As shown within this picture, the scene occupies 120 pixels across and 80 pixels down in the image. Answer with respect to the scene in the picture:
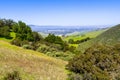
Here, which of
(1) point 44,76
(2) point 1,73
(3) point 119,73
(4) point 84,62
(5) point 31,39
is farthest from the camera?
(5) point 31,39

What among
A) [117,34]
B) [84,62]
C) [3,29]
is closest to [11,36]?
[3,29]

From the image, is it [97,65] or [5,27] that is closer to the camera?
[97,65]

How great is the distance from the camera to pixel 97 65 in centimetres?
2700

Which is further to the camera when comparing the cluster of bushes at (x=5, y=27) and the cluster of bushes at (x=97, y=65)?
the cluster of bushes at (x=5, y=27)

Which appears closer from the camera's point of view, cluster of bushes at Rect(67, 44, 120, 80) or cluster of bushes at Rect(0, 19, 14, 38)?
cluster of bushes at Rect(67, 44, 120, 80)

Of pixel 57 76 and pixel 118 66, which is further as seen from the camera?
Result: pixel 118 66

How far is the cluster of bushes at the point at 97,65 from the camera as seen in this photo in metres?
23.9

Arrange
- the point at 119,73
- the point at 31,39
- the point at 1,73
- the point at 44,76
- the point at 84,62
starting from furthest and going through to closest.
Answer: the point at 31,39 < the point at 84,62 < the point at 119,73 < the point at 44,76 < the point at 1,73

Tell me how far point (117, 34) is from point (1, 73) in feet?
169

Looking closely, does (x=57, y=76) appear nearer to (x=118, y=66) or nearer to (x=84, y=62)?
(x=84, y=62)

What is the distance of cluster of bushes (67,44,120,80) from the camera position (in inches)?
942

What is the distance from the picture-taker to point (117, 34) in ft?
222

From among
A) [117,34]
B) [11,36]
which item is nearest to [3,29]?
[11,36]

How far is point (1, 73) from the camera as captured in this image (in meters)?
20.9
